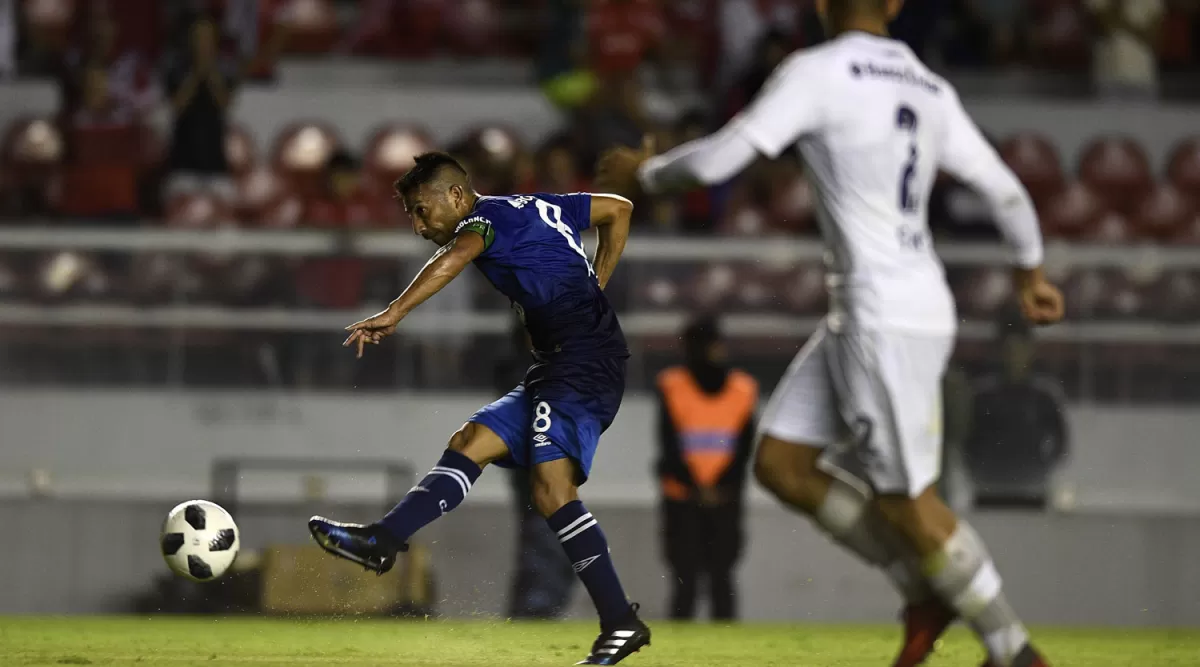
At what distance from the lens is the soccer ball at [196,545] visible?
7.33 metres

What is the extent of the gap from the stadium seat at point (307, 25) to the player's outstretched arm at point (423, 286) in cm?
858

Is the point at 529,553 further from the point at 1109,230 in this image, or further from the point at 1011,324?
the point at 1109,230

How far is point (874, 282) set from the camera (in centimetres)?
526

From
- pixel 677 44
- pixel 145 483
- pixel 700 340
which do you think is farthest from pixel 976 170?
pixel 677 44

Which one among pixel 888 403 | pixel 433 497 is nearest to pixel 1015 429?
pixel 433 497

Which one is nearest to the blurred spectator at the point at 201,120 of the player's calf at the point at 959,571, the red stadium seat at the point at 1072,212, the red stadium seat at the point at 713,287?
the red stadium seat at the point at 713,287

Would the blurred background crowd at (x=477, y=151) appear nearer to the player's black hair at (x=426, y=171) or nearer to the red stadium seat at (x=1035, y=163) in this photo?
the red stadium seat at (x=1035, y=163)

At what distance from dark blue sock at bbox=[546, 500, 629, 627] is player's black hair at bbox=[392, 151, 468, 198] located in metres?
1.30

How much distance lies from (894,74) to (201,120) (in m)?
8.29

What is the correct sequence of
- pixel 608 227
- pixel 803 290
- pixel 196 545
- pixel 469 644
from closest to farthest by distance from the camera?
pixel 608 227
pixel 196 545
pixel 469 644
pixel 803 290

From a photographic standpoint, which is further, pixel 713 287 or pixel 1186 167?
pixel 1186 167

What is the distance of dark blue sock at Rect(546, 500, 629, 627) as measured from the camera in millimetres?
6465

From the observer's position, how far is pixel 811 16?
13.3m

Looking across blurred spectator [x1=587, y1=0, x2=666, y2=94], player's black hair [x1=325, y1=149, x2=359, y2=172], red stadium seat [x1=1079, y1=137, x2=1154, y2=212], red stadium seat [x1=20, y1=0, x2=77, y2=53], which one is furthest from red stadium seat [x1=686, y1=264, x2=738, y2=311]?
red stadium seat [x1=20, y1=0, x2=77, y2=53]
